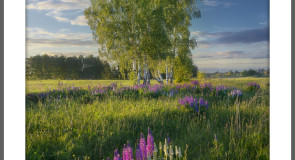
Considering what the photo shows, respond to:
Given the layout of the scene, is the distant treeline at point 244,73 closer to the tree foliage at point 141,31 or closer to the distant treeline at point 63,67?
the distant treeline at point 63,67

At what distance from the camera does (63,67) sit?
4027 mm

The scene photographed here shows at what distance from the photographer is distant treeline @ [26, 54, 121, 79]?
3.69 metres

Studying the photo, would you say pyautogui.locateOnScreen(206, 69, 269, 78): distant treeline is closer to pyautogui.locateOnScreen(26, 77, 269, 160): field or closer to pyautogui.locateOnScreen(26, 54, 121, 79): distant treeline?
pyautogui.locateOnScreen(26, 77, 269, 160): field

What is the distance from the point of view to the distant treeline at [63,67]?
145 inches

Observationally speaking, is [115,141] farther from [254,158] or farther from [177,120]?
[254,158]

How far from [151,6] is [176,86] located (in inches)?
203

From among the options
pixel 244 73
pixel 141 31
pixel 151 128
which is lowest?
pixel 151 128

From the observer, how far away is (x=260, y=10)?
3.82 meters

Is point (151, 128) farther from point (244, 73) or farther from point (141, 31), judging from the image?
point (141, 31)

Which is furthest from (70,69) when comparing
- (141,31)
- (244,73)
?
(141,31)

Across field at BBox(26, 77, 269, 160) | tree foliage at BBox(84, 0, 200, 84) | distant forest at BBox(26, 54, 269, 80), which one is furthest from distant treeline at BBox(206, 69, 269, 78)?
tree foliage at BBox(84, 0, 200, 84)

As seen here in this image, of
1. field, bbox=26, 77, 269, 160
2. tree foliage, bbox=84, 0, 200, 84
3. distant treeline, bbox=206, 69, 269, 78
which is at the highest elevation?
tree foliage, bbox=84, 0, 200, 84

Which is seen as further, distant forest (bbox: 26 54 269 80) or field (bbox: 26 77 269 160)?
distant forest (bbox: 26 54 269 80)
